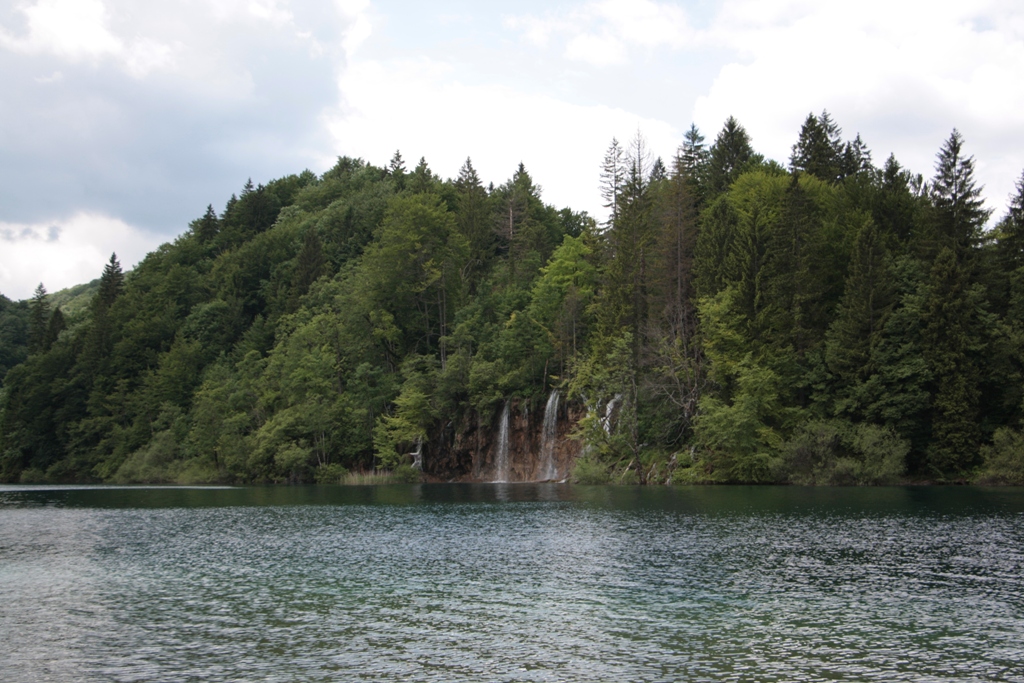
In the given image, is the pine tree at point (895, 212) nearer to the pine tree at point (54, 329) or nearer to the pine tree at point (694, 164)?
the pine tree at point (694, 164)

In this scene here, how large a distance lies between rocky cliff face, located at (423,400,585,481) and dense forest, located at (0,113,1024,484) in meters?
1.14

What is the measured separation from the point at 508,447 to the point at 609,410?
13.4m

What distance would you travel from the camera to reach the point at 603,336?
262 feet

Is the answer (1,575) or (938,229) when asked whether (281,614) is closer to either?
(1,575)

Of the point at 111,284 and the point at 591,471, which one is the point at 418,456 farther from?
the point at 111,284

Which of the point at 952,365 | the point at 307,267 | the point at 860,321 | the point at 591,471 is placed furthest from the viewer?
the point at 307,267

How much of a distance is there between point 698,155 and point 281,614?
105558 mm

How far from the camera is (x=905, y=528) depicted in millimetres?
35969

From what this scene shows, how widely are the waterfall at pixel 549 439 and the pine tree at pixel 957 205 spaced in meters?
37.4

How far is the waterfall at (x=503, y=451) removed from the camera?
86562 mm

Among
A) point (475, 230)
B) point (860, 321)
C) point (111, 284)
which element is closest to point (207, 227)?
point (111, 284)

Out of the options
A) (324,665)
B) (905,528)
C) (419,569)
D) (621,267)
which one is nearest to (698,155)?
(621,267)

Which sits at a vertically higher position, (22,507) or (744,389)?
(744,389)

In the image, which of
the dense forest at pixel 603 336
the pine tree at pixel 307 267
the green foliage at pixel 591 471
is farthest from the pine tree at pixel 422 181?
the green foliage at pixel 591 471
